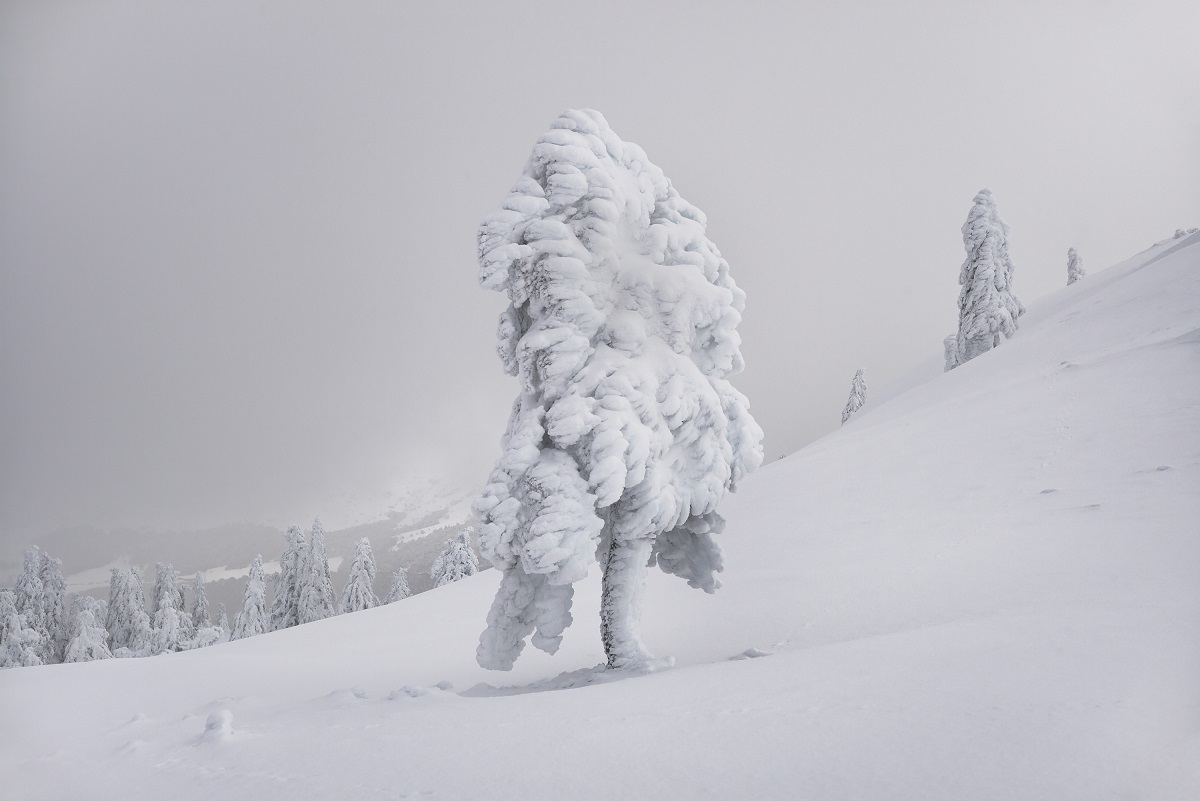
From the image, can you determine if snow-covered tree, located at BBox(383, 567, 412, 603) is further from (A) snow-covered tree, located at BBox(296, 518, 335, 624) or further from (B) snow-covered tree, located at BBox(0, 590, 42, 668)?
(B) snow-covered tree, located at BBox(0, 590, 42, 668)

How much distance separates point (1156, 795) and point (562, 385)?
7043 millimetres

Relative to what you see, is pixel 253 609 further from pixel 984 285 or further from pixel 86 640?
pixel 984 285

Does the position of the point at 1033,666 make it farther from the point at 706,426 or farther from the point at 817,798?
the point at 706,426

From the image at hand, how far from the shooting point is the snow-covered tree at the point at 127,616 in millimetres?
48625

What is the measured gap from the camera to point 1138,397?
16.9m

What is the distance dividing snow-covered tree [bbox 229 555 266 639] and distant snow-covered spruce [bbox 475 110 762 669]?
44838 millimetres

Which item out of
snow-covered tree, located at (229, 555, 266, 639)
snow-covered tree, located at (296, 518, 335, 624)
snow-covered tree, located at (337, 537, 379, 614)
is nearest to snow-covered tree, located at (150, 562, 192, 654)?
snow-covered tree, located at (229, 555, 266, 639)

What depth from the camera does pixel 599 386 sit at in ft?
29.6

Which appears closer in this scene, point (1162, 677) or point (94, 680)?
point (1162, 677)

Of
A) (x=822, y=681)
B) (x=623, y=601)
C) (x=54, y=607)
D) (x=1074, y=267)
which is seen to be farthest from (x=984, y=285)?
(x=54, y=607)

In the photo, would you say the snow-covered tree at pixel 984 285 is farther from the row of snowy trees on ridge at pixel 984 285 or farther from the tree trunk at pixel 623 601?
the tree trunk at pixel 623 601

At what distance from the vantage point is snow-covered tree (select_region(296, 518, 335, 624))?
1759 inches

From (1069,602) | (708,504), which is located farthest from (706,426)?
(1069,602)

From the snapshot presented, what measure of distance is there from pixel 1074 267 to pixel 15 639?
89495mm
